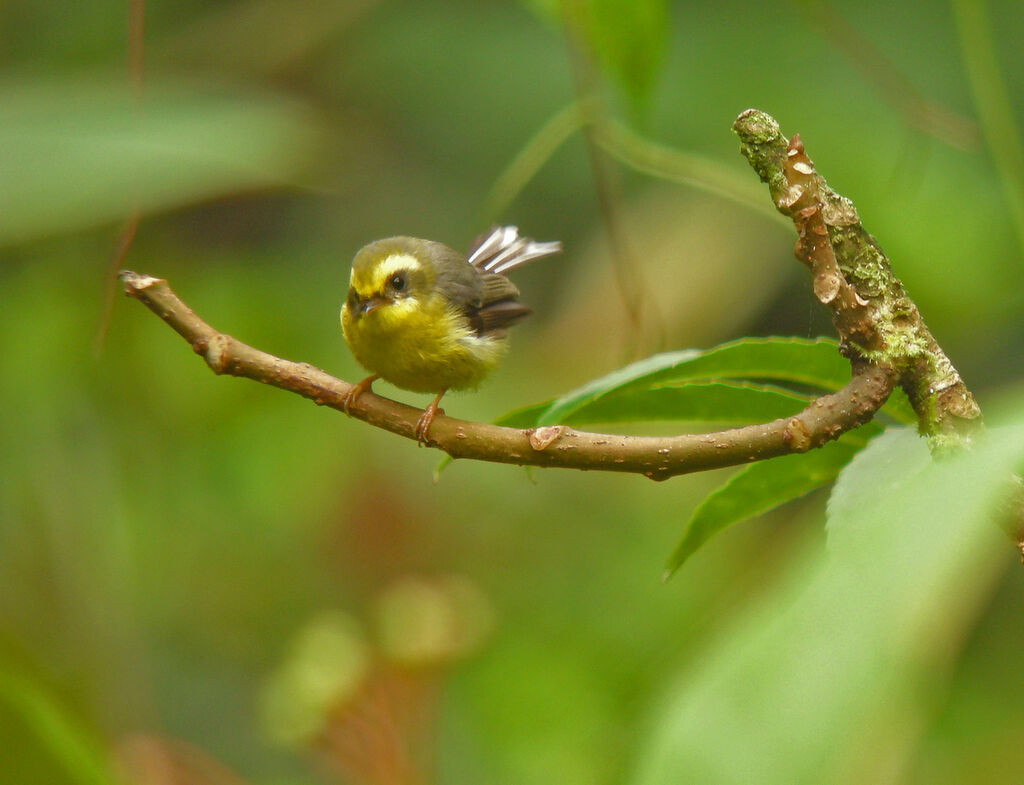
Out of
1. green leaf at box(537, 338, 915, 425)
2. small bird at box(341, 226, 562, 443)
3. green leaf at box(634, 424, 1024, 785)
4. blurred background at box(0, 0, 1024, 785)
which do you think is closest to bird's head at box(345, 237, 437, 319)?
small bird at box(341, 226, 562, 443)

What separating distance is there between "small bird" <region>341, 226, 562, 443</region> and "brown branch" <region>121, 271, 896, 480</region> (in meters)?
0.90

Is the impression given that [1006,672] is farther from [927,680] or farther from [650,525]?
[927,680]

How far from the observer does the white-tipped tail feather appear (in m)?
2.86

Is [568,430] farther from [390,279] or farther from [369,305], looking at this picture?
[390,279]

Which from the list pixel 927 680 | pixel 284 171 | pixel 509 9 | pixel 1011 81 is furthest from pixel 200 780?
pixel 509 9

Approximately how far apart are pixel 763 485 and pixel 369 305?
4.69 ft

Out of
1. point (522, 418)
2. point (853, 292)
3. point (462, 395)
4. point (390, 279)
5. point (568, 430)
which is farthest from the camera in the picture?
→ point (462, 395)

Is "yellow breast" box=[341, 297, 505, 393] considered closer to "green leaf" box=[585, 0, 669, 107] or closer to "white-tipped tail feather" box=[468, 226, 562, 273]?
"white-tipped tail feather" box=[468, 226, 562, 273]

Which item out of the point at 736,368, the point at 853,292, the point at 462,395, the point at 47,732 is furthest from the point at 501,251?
the point at 47,732

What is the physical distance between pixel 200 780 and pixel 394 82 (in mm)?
4132

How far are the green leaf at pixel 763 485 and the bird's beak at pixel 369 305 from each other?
1.39 metres

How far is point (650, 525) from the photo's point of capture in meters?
4.27

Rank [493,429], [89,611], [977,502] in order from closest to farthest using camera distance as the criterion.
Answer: [977,502]
[493,429]
[89,611]

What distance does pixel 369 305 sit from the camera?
2.40 metres
